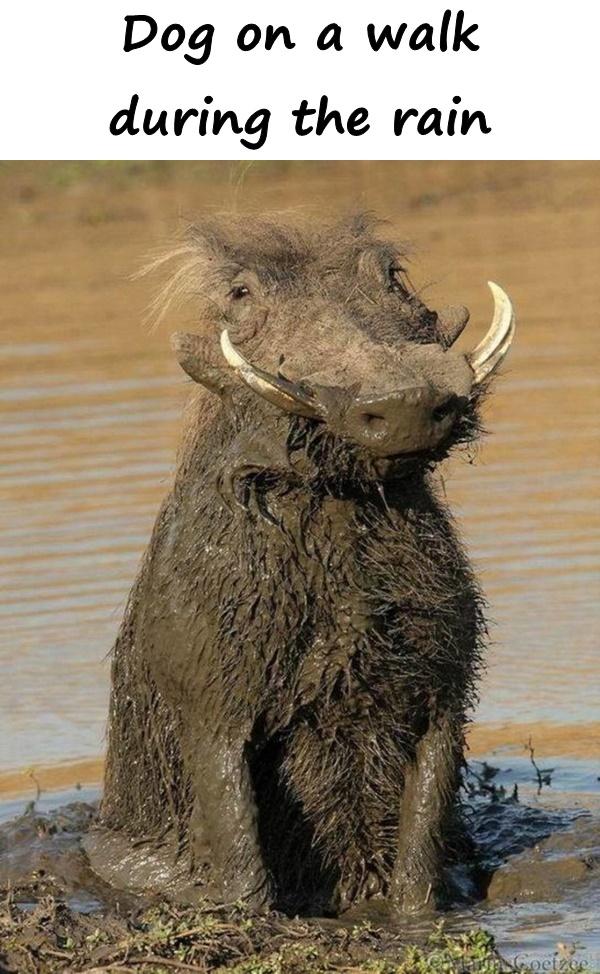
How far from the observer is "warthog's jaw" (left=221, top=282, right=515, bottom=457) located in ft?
21.0

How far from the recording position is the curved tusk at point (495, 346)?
685 cm

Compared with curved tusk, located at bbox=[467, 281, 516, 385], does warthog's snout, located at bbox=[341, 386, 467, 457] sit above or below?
below

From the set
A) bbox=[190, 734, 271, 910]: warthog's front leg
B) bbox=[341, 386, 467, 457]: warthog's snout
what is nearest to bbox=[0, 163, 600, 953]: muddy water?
bbox=[190, 734, 271, 910]: warthog's front leg

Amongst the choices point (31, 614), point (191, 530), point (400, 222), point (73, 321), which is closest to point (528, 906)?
point (191, 530)

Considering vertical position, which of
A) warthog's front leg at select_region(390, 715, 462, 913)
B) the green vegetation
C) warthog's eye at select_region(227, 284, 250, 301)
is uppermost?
warthog's eye at select_region(227, 284, 250, 301)

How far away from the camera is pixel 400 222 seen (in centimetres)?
2212

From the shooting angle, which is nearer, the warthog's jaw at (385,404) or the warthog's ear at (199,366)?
the warthog's jaw at (385,404)

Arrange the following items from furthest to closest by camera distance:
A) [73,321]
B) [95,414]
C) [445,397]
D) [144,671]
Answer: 1. [73,321]
2. [95,414]
3. [144,671]
4. [445,397]

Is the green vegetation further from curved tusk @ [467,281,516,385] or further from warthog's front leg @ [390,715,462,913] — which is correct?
curved tusk @ [467,281,516,385]

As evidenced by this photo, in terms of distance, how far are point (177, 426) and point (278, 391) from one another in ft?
28.2

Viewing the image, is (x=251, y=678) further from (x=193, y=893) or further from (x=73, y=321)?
(x=73, y=321)

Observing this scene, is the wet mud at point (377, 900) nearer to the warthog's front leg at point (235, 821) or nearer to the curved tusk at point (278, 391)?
the warthog's front leg at point (235, 821)

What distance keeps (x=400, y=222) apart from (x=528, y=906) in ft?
49.4

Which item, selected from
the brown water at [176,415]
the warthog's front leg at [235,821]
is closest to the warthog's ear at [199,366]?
the brown water at [176,415]
